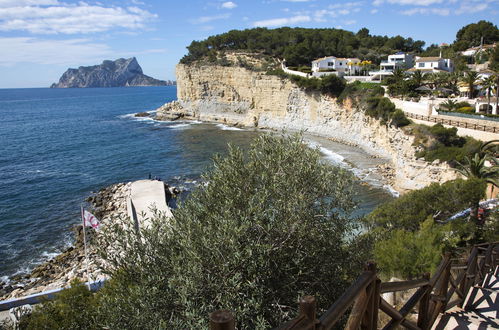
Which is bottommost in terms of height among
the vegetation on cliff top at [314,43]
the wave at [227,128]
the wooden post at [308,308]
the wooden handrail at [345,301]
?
the wave at [227,128]

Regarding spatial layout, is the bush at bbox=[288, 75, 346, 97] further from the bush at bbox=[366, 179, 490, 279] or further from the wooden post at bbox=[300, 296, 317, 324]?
the wooden post at bbox=[300, 296, 317, 324]

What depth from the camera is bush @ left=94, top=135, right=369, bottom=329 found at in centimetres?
629

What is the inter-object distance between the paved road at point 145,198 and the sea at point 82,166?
2.85 m

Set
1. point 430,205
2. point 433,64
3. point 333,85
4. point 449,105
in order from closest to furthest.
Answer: point 430,205
point 449,105
point 333,85
point 433,64

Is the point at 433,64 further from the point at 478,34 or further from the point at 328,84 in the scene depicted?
the point at 478,34

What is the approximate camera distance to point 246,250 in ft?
21.6

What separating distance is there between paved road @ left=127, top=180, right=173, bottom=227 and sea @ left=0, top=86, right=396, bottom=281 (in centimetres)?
285

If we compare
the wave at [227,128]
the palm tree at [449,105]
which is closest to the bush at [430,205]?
the palm tree at [449,105]

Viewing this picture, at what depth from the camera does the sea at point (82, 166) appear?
26.0 m

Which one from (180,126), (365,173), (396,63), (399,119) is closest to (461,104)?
(399,119)

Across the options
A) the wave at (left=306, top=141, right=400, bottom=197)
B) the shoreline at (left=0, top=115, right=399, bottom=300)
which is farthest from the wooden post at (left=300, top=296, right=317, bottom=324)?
the wave at (left=306, top=141, right=400, bottom=197)

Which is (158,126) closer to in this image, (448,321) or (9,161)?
(9,161)

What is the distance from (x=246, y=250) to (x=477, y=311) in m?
3.88

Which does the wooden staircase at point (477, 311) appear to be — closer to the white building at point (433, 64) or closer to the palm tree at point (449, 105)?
the palm tree at point (449, 105)
